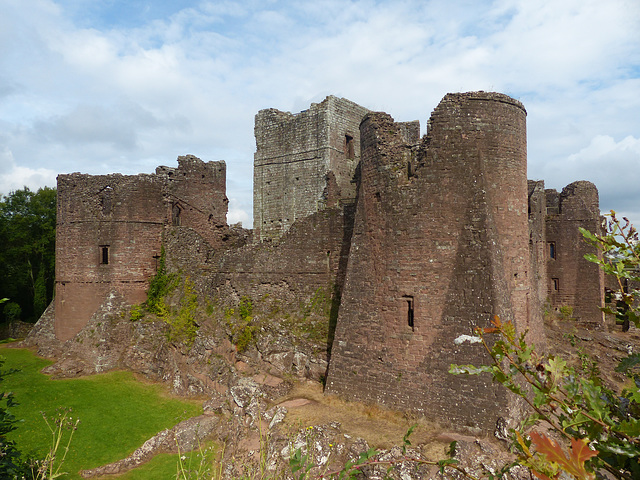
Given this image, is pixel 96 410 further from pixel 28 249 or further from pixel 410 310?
pixel 28 249

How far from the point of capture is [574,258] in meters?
21.3

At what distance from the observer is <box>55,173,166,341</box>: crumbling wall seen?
18.2 metres

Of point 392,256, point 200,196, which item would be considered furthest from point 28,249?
point 392,256

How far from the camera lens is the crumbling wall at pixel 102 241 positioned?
59.8 ft

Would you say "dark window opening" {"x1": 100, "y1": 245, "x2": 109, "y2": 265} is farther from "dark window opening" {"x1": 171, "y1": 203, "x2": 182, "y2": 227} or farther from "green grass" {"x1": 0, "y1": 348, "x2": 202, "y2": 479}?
"green grass" {"x1": 0, "y1": 348, "x2": 202, "y2": 479}

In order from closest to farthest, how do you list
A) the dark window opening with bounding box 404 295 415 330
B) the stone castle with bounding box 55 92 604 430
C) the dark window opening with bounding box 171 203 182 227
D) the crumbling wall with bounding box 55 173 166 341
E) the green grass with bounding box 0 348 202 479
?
the stone castle with bounding box 55 92 604 430 < the dark window opening with bounding box 404 295 415 330 < the green grass with bounding box 0 348 202 479 < the crumbling wall with bounding box 55 173 166 341 < the dark window opening with bounding box 171 203 182 227

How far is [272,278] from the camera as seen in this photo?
1590 centimetres

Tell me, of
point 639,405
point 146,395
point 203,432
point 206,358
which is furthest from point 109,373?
point 639,405

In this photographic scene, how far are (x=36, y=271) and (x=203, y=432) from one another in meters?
26.8

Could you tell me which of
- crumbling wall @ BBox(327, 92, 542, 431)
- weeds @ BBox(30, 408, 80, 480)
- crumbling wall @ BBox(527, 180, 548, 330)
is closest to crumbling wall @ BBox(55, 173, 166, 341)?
weeds @ BBox(30, 408, 80, 480)

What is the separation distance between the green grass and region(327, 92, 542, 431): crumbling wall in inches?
219

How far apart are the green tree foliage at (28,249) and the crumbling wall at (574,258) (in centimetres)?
3197

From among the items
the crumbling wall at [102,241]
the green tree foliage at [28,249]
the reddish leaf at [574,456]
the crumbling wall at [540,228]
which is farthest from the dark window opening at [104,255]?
the reddish leaf at [574,456]

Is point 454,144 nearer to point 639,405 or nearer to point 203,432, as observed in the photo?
point 639,405
